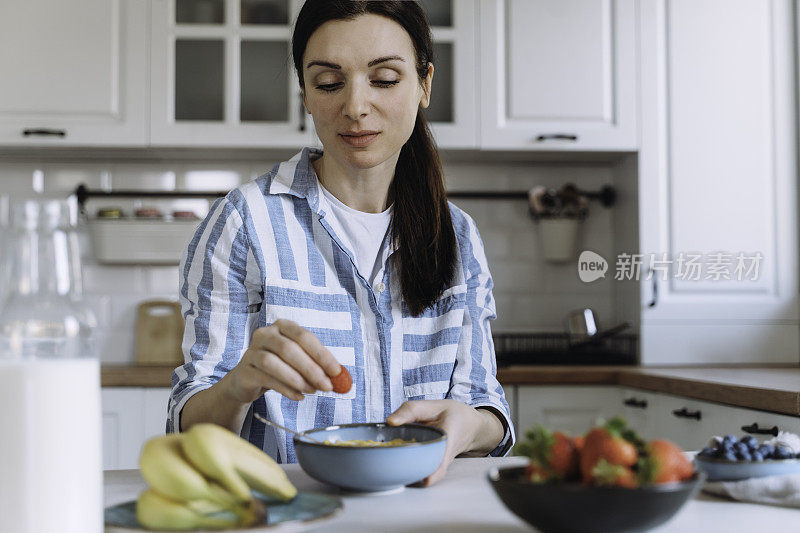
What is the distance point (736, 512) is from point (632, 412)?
5.64 feet

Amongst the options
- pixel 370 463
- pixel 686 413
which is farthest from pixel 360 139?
pixel 686 413

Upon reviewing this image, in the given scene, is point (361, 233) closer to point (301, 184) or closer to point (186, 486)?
point (301, 184)

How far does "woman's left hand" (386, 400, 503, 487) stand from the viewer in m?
0.96

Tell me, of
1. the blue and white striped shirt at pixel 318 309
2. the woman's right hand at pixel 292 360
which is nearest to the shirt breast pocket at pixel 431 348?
the blue and white striped shirt at pixel 318 309

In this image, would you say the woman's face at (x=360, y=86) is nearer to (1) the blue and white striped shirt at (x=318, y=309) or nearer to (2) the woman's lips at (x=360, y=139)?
(2) the woman's lips at (x=360, y=139)

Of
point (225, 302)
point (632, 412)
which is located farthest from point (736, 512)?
point (632, 412)

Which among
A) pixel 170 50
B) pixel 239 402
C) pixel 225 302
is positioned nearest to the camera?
pixel 239 402

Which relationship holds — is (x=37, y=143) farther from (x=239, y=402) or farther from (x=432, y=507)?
(x=432, y=507)

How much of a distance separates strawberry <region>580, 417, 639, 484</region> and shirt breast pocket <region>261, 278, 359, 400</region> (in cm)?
74

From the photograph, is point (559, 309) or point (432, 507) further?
point (559, 309)

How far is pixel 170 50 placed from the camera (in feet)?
8.70

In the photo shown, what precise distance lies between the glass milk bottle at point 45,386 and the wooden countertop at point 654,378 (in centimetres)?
169

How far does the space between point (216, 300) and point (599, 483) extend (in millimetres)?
773

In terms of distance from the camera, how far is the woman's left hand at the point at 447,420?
958mm
